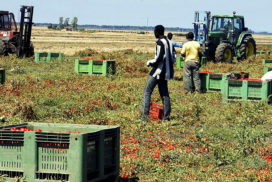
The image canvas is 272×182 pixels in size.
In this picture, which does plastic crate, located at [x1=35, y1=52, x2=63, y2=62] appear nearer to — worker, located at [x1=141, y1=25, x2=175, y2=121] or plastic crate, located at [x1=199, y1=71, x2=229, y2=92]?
plastic crate, located at [x1=199, y1=71, x2=229, y2=92]

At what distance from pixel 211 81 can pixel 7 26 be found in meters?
15.4

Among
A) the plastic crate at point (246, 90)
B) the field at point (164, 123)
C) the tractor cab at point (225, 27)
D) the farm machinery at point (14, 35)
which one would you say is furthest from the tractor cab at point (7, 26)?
the plastic crate at point (246, 90)

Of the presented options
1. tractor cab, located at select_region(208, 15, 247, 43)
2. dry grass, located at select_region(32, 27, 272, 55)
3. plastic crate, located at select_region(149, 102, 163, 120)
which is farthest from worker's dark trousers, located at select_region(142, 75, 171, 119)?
dry grass, located at select_region(32, 27, 272, 55)

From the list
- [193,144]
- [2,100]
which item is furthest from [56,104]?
[193,144]

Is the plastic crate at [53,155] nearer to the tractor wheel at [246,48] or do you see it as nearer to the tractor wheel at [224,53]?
the tractor wheel at [224,53]

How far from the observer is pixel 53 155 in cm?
607

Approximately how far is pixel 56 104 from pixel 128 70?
901 cm

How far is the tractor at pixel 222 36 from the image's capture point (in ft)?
88.8

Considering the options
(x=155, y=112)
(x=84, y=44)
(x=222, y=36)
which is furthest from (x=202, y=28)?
(x=84, y=44)

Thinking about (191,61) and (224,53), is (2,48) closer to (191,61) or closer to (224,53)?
(224,53)

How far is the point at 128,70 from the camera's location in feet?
73.6

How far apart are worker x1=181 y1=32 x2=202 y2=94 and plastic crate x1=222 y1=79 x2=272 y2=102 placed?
185cm

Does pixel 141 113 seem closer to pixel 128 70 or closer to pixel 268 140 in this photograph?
pixel 268 140

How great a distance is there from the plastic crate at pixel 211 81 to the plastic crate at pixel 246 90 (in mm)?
1873
